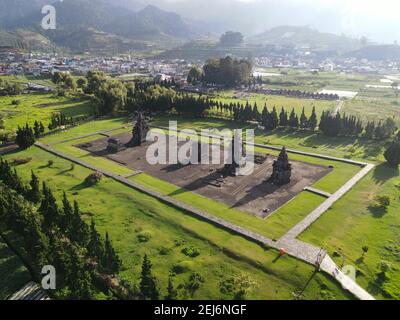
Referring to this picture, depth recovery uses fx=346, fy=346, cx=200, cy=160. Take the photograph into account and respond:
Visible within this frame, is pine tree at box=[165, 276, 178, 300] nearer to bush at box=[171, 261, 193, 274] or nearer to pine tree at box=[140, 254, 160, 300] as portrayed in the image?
pine tree at box=[140, 254, 160, 300]

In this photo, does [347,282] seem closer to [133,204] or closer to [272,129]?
[133,204]

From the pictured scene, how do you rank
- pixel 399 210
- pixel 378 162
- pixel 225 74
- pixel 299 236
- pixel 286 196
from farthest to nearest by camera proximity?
pixel 225 74 < pixel 378 162 < pixel 286 196 < pixel 399 210 < pixel 299 236

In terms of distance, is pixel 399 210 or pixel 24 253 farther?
pixel 399 210

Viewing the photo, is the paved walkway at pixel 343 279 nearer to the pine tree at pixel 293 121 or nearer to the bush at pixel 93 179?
the bush at pixel 93 179

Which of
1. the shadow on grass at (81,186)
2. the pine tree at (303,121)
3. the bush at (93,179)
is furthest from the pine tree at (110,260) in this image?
the pine tree at (303,121)

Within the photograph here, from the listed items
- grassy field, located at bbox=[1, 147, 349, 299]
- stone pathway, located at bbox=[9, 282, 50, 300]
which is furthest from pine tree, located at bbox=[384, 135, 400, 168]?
stone pathway, located at bbox=[9, 282, 50, 300]

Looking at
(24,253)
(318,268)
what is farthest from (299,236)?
(24,253)
